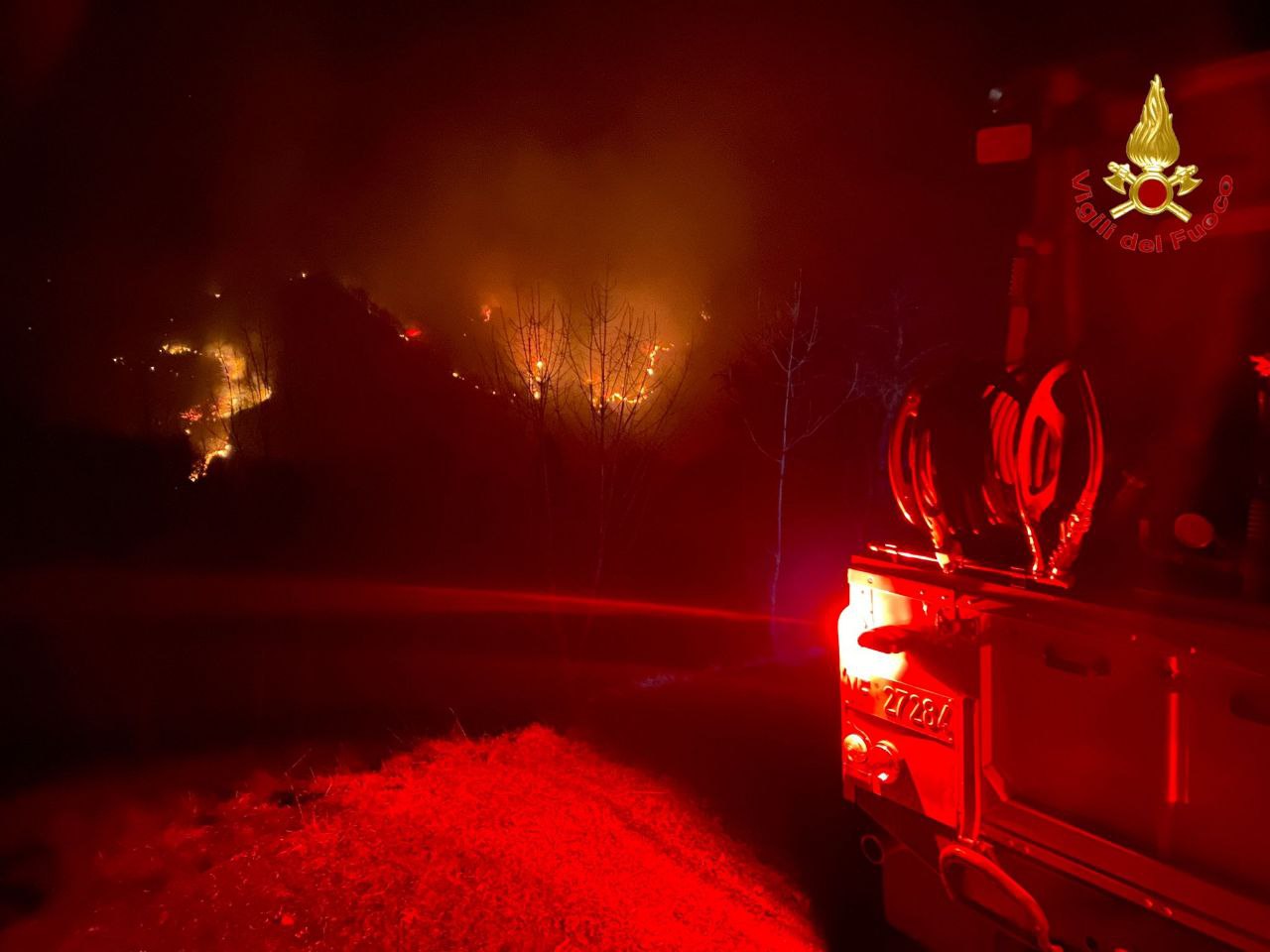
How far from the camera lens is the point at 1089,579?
2.47 metres

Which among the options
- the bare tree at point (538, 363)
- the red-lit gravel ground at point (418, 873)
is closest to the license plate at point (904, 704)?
the red-lit gravel ground at point (418, 873)

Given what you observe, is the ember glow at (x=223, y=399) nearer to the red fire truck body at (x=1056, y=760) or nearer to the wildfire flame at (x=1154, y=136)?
the red fire truck body at (x=1056, y=760)

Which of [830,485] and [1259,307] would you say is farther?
[830,485]

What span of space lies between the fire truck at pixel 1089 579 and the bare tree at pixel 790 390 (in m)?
9.23

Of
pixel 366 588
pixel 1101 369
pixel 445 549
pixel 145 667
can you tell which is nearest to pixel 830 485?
pixel 445 549

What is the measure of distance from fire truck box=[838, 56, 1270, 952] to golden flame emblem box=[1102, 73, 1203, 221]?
0.01m

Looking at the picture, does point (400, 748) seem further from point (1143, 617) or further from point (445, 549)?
point (445, 549)

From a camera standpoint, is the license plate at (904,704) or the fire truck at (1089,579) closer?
the fire truck at (1089,579)

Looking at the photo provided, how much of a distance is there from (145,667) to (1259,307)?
12.4 metres

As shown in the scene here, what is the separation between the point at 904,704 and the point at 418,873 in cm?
249

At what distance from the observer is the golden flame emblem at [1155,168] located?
266cm

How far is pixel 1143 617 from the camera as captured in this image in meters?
2.11

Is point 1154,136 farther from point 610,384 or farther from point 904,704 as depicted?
point 610,384

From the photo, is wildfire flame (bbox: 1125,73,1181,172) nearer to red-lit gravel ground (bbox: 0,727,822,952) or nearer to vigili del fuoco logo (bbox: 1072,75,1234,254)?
vigili del fuoco logo (bbox: 1072,75,1234,254)
